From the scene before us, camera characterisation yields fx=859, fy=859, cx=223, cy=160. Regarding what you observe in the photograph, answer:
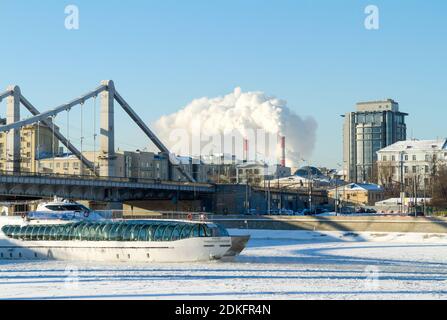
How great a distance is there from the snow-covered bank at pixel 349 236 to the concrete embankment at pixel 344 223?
1566mm

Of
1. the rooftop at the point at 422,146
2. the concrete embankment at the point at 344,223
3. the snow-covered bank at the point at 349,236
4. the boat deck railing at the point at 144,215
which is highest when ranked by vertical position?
the rooftop at the point at 422,146

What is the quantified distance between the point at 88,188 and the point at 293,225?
99.3 feet

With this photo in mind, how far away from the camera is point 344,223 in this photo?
3231 inches

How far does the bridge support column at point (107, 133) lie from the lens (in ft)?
402

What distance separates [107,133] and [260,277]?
290 feet

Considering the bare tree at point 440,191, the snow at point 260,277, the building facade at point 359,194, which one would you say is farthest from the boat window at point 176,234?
the building facade at point 359,194

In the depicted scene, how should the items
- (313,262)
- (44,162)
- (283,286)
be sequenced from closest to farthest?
(283,286) < (313,262) < (44,162)

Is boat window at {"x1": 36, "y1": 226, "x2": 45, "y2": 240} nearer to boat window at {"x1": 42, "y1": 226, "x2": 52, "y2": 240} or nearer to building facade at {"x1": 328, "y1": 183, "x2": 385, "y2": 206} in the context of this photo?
boat window at {"x1": 42, "y1": 226, "x2": 52, "y2": 240}

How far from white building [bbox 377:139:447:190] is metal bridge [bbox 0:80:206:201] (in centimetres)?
5294

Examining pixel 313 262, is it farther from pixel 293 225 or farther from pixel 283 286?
pixel 293 225

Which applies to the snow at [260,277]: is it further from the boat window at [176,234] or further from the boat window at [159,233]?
the boat window at [159,233]

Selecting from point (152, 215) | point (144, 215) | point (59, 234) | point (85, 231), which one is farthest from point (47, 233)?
point (152, 215)
